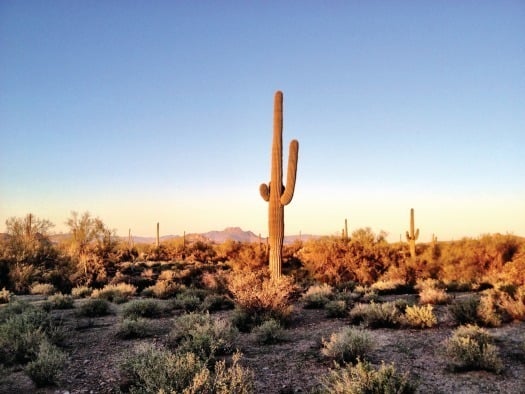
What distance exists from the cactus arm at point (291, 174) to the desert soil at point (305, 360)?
5.16 m

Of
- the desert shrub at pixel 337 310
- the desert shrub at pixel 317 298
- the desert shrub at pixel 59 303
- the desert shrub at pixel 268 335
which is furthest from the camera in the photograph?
the desert shrub at pixel 59 303

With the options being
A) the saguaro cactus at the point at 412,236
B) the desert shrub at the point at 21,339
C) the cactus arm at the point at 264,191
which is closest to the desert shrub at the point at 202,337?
the desert shrub at the point at 21,339

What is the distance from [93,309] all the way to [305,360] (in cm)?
763

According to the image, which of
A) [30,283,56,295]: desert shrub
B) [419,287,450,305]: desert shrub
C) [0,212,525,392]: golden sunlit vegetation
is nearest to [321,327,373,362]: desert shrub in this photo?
[0,212,525,392]: golden sunlit vegetation

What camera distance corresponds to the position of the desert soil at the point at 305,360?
6.63m

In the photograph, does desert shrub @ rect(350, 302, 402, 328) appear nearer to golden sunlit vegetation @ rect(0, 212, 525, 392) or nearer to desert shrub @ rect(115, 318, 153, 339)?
golden sunlit vegetation @ rect(0, 212, 525, 392)

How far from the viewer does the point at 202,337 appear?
8156 mm

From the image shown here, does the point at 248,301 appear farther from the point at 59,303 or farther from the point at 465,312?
the point at 59,303

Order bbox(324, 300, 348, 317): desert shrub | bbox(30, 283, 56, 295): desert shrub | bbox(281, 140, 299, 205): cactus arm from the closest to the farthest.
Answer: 1. bbox(324, 300, 348, 317): desert shrub
2. bbox(281, 140, 299, 205): cactus arm
3. bbox(30, 283, 56, 295): desert shrub

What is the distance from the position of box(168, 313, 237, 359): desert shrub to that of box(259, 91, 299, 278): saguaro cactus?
17.9 ft

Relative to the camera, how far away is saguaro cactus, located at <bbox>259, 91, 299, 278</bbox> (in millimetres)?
15070

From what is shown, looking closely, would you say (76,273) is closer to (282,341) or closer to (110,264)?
(110,264)

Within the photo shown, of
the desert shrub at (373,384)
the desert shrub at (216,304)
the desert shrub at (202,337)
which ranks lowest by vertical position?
the desert shrub at (216,304)

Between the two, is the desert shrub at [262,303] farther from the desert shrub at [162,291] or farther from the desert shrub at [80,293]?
the desert shrub at [80,293]
